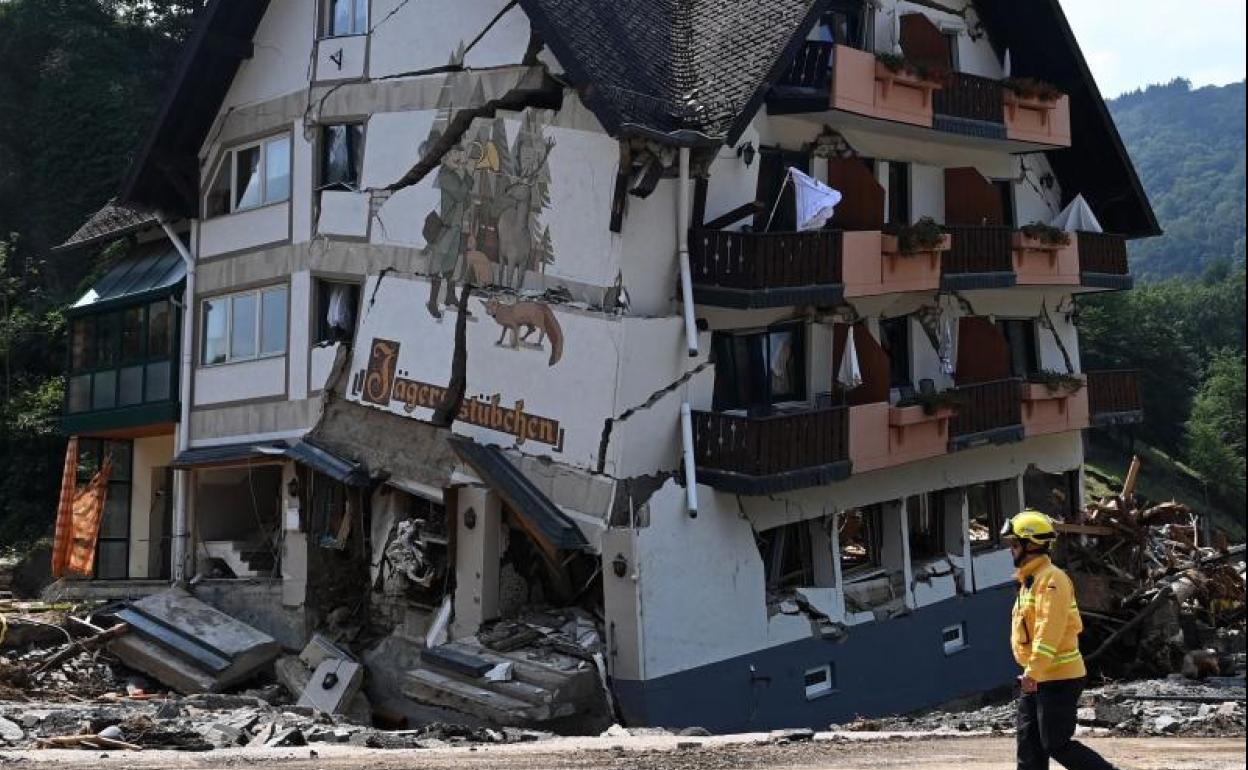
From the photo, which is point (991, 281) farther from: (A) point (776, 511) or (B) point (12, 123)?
(B) point (12, 123)

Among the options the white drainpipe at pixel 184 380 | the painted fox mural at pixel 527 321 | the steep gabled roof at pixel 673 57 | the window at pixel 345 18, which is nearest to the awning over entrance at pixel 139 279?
the white drainpipe at pixel 184 380

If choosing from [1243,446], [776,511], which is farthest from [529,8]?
[1243,446]

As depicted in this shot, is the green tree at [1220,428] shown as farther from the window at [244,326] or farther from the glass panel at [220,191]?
the glass panel at [220,191]

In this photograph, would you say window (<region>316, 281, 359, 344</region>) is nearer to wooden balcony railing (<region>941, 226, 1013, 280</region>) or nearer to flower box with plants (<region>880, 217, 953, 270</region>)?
flower box with plants (<region>880, 217, 953, 270</region>)

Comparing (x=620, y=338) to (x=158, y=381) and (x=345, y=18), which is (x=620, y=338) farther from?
(x=158, y=381)

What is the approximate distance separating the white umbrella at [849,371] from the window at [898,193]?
3.14 meters

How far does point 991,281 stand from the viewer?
23.3 m

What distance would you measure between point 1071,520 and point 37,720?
17.5 metres

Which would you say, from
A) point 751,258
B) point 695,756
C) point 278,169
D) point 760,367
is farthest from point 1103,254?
point 695,756

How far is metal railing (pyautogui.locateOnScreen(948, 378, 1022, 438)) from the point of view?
74.5 ft

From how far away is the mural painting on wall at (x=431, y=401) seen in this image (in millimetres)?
19828

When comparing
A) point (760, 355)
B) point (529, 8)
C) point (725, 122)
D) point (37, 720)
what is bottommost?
point (37, 720)

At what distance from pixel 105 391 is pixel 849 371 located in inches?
560

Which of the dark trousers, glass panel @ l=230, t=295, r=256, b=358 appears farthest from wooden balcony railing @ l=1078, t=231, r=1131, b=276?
the dark trousers
